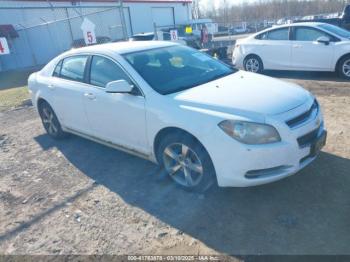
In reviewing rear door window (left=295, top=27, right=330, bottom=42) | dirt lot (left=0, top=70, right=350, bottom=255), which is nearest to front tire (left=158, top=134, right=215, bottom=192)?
dirt lot (left=0, top=70, right=350, bottom=255)

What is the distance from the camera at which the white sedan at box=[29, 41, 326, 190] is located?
3.12 meters

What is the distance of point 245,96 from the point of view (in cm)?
347

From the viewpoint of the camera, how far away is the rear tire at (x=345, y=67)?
815cm

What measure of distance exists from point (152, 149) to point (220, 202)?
101 centimetres

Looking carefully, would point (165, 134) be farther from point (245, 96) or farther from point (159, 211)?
point (245, 96)

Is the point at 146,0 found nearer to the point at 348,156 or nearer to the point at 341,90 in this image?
the point at 341,90

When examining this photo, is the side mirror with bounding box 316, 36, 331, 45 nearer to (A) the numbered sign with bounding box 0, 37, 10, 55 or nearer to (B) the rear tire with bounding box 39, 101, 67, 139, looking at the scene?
(B) the rear tire with bounding box 39, 101, 67, 139

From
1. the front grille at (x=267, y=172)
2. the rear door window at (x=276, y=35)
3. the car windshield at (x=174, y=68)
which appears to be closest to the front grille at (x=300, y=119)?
the front grille at (x=267, y=172)

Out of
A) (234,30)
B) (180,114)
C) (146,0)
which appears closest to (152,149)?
(180,114)

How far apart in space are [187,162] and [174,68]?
1.29 m

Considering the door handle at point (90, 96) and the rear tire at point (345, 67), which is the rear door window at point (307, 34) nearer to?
the rear tire at point (345, 67)

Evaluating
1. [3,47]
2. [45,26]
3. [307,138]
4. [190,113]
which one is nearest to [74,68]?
[190,113]

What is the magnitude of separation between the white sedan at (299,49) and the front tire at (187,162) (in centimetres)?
638

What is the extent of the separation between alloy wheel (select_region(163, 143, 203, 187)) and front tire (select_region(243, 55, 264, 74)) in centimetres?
699
